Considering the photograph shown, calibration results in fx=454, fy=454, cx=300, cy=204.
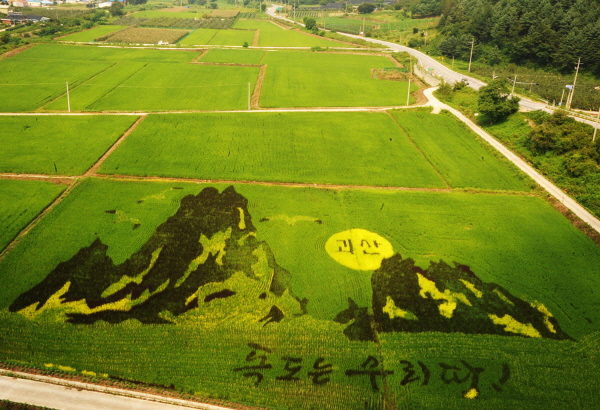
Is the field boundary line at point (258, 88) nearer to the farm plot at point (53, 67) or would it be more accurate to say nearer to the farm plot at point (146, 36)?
the farm plot at point (53, 67)

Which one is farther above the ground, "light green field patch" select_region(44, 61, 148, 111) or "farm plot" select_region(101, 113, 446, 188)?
"light green field patch" select_region(44, 61, 148, 111)

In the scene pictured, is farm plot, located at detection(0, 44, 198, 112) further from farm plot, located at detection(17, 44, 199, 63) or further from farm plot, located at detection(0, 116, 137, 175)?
farm plot, located at detection(0, 116, 137, 175)

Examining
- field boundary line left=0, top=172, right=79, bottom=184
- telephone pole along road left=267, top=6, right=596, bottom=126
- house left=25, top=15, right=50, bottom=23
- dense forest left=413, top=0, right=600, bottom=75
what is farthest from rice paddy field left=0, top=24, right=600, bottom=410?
house left=25, top=15, right=50, bottom=23

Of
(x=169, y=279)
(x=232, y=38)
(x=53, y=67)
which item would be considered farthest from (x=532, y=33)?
(x=53, y=67)

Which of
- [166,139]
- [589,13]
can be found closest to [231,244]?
[166,139]

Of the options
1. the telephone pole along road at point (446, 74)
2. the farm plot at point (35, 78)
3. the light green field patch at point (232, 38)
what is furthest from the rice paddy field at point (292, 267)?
the light green field patch at point (232, 38)

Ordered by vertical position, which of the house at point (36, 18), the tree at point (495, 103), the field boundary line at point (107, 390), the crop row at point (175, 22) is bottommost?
the field boundary line at point (107, 390)
